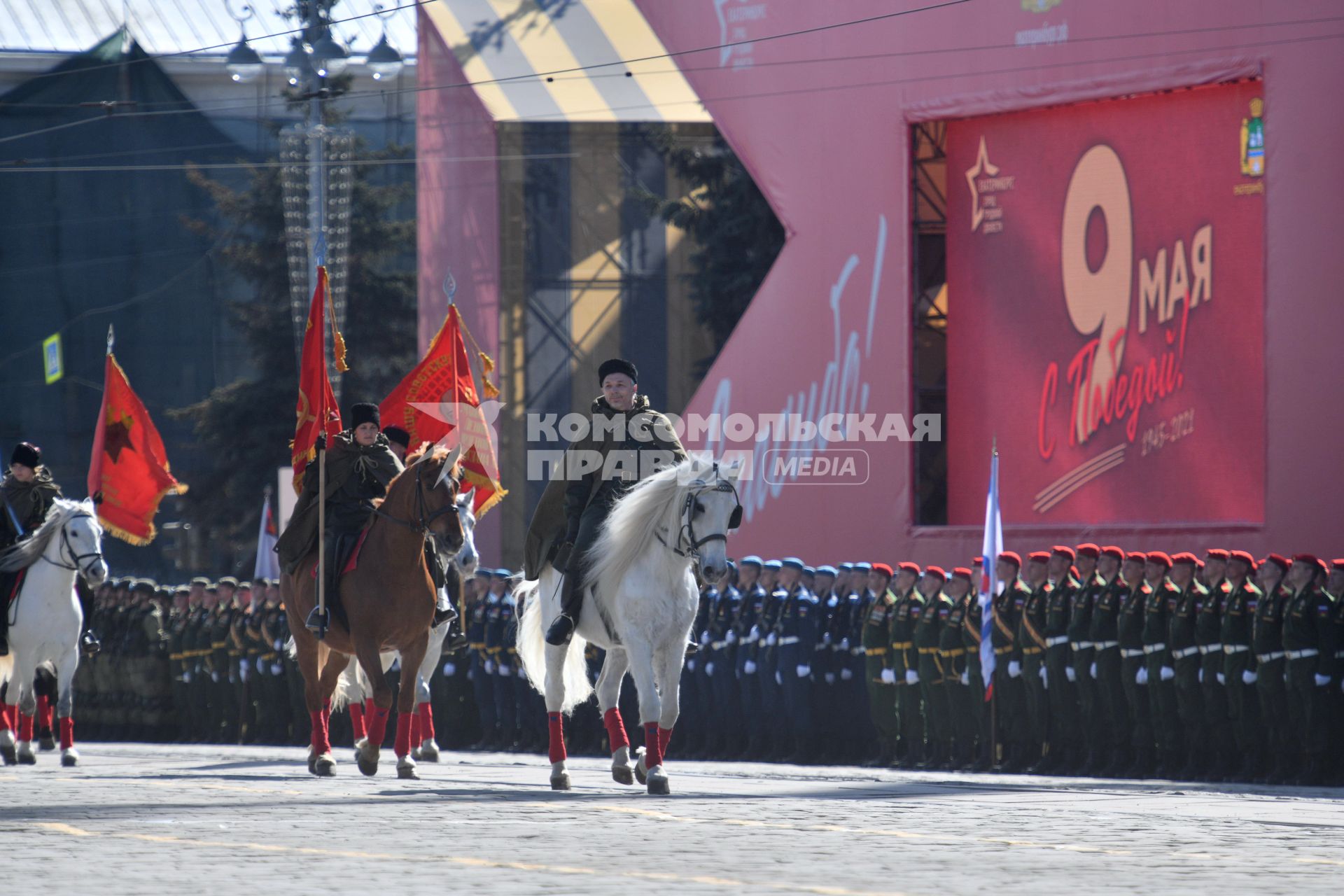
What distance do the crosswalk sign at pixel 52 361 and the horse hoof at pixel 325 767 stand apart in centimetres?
3282

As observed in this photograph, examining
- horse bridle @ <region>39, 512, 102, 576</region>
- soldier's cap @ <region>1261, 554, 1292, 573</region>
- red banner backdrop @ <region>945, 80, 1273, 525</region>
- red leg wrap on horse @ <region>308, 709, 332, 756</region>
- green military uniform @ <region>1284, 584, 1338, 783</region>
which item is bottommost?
red leg wrap on horse @ <region>308, 709, 332, 756</region>

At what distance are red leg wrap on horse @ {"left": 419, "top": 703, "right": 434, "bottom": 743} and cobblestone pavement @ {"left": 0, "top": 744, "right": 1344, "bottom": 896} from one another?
5.66 feet

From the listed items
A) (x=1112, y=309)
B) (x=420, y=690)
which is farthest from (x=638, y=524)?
(x=1112, y=309)

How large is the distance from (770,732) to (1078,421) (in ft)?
14.4

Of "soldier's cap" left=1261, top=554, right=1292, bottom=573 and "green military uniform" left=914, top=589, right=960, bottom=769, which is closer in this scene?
"soldier's cap" left=1261, top=554, right=1292, bottom=573

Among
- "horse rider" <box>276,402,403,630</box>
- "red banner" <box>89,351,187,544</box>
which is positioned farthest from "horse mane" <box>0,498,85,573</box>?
"horse rider" <box>276,402,403,630</box>

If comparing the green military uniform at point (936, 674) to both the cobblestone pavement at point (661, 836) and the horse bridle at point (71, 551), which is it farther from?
the horse bridle at point (71, 551)

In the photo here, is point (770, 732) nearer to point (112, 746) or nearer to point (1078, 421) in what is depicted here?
point (1078, 421)

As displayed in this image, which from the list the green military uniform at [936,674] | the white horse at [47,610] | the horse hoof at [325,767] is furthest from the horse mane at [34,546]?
the green military uniform at [936,674]

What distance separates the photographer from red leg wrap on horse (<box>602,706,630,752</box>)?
13.0 metres

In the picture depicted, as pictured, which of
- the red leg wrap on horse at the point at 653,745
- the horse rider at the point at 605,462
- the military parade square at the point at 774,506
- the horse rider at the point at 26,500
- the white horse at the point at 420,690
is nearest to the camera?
the military parade square at the point at 774,506

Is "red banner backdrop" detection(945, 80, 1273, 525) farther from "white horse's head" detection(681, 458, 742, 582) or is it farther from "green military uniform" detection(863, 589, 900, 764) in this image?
"white horse's head" detection(681, 458, 742, 582)

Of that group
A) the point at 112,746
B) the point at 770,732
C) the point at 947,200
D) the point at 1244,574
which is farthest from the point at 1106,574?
the point at 112,746

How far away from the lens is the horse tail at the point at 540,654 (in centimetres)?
1407
